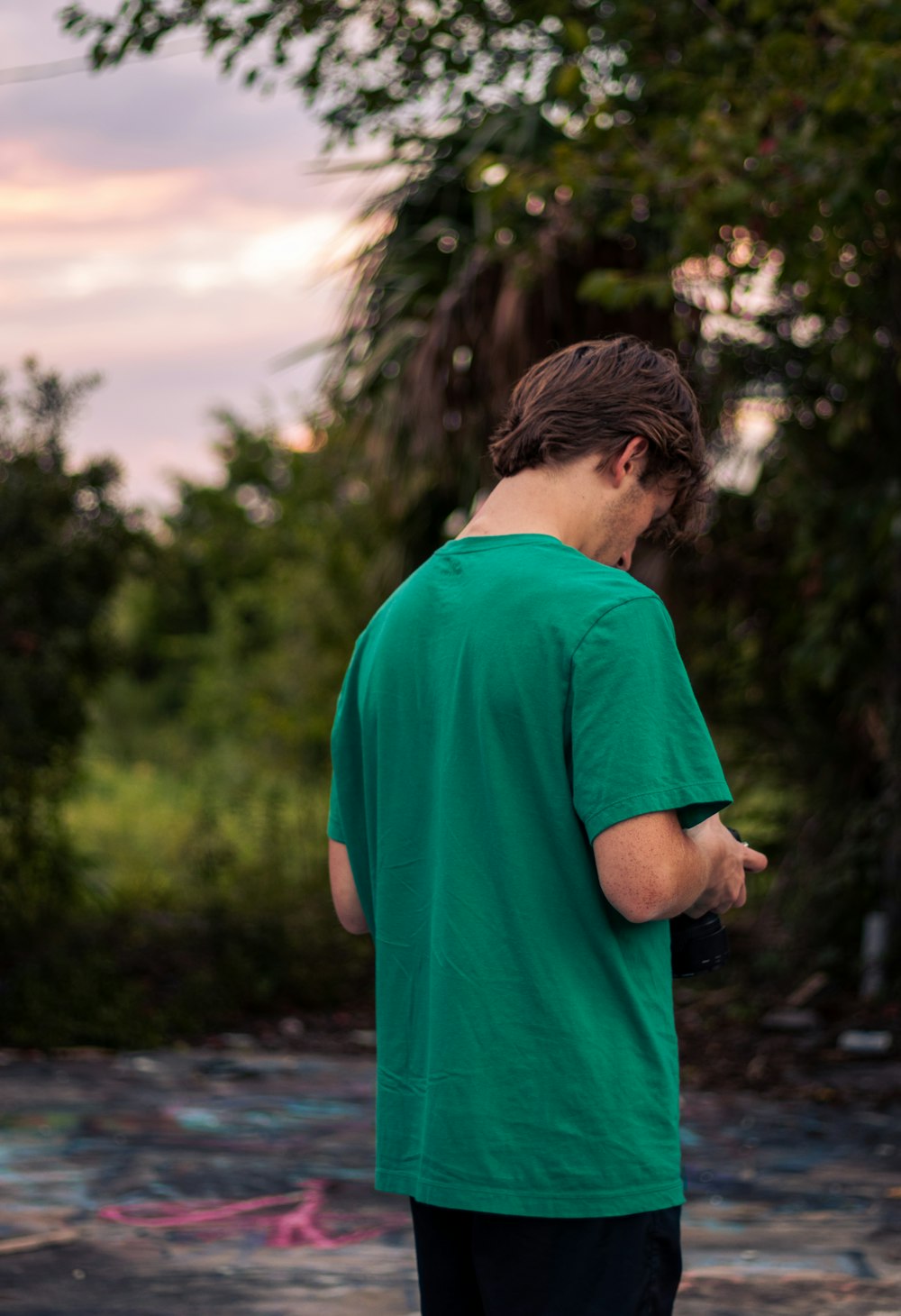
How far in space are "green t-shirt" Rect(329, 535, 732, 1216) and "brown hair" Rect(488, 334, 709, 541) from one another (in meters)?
0.16

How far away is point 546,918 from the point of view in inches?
67.4

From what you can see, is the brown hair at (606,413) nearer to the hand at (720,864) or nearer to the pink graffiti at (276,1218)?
the hand at (720,864)

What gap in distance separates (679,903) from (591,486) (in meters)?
0.50

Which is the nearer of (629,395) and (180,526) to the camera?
(629,395)

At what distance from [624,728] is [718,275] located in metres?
5.37

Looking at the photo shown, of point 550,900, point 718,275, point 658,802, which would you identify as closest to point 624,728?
point 658,802

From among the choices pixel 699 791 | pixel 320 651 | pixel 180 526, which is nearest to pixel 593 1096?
pixel 699 791

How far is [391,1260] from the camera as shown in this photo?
404cm

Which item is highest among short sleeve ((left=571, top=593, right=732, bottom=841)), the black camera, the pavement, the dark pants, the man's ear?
the man's ear

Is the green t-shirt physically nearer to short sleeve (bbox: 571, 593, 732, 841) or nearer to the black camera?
short sleeve (bbox: 571, 593, 732, 841)

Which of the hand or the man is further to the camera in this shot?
the hand

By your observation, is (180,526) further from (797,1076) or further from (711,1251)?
(711,1251)

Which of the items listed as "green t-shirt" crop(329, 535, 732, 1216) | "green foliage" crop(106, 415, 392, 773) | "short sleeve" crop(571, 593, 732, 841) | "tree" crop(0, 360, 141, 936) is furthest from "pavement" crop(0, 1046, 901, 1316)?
"green foliage" crop(106, 415, 392, 773)

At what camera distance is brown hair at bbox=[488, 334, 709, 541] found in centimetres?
186
